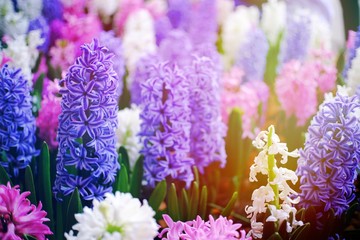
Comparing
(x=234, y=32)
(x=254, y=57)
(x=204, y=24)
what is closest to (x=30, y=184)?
(x=254, y=57)

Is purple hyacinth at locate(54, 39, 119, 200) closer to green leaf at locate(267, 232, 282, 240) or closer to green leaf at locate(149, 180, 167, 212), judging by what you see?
green leaf at locate(149, 180, 167, 212)

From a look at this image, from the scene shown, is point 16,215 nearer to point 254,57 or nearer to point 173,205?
point 173,205

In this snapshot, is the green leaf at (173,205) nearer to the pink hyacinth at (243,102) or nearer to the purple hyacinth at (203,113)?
the purple hyacinth at (203,113)

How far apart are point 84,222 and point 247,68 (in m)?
1.44

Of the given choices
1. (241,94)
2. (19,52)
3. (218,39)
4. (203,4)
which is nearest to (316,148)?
(241,94)

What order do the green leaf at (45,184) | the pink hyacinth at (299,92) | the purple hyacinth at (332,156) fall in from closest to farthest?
the purple hyacinth at (332,156)
the green leaf at (45,184)
the pink hyacinth at (299,92)

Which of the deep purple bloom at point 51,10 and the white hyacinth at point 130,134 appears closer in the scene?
the white hyacinth at point 130,134

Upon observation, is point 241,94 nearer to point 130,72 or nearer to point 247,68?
point 247,68

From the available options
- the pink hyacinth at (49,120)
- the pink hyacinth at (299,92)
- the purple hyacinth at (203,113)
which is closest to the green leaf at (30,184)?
the pink hyacinth at (49,120)

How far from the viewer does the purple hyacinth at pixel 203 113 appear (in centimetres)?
146

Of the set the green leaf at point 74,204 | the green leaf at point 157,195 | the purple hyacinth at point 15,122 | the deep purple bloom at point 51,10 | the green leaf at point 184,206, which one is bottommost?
the green leaf at point 184,206

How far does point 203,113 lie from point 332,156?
47cm

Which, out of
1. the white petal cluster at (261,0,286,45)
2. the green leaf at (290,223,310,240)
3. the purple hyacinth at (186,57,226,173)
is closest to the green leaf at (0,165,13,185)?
the purple hyacinth at (186,57,226,173)

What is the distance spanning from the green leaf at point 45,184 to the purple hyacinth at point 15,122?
0.05 meters
